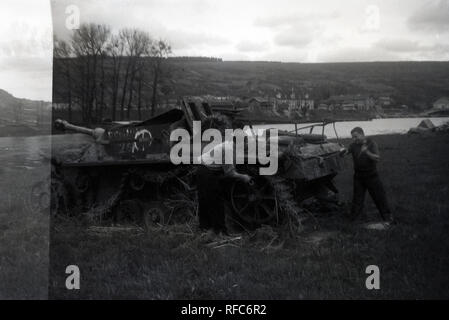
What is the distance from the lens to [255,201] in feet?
24.6

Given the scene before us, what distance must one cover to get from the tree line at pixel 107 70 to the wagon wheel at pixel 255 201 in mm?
13786

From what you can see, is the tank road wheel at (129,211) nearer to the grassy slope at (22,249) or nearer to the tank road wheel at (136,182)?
the tank road wheel at (136,182)

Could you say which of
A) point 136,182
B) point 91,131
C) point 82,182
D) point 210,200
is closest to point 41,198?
point 82,182

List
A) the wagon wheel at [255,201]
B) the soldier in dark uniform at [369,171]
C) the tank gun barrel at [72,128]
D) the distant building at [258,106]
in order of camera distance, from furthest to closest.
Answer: the distant building at [258,106]
the tank gun barrel at [72,128]
the soldier in dark uniform at [369,171]
the wagon wheel at [255,201]

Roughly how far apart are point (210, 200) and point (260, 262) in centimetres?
150

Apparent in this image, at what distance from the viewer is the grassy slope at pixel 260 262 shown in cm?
514

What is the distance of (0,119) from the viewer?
1362cm

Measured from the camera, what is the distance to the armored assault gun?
762 centimetres

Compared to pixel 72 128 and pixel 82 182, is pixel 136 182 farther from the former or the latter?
pixel 72 128

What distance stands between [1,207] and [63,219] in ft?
9.06

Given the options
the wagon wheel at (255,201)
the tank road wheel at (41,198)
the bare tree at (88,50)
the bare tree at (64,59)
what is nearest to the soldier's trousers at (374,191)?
the wagon wheel at (255,201)

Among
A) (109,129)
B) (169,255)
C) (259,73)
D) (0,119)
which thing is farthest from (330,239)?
(259,73)
